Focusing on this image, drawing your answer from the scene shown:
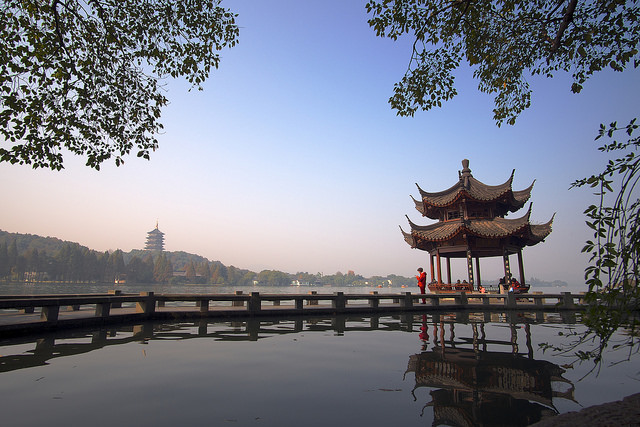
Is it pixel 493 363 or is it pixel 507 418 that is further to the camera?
pixel 493 363

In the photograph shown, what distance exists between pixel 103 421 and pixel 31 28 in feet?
33.3

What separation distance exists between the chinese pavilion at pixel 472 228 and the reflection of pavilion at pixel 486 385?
1815 cm

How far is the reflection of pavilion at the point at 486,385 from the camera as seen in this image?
360 centimetres

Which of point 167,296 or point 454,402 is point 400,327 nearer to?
point 454,402

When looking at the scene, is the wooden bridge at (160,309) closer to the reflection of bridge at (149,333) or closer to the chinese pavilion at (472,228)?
the reflection of bridge at (149,333)

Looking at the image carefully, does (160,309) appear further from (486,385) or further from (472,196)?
(472,196)

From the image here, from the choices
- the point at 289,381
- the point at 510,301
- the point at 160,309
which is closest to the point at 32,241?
the point at 160,309

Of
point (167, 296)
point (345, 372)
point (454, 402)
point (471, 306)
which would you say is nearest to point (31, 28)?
point (167, 296)

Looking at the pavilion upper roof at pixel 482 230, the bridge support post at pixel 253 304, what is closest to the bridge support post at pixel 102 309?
the bridge support post at pixel 253 304

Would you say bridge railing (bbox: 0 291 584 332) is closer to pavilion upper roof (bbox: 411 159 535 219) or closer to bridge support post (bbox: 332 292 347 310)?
bridge support post (bbox: 332 292 347 310)

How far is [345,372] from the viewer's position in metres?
5.30

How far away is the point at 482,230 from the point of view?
23.4m

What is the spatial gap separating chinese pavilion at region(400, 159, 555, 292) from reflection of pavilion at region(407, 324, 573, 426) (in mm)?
18150

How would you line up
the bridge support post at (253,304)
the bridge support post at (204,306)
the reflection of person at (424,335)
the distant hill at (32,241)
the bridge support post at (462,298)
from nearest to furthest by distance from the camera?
the reflection of person at (424,335)
the bridge support post at (204,306)
the bridge support post at (253,304)
the bridge support post at (462,298)
the distant hill at (32,241)
